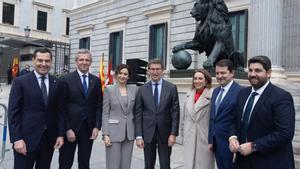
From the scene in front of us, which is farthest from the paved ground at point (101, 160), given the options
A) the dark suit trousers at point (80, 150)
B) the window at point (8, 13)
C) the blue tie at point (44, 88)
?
the window at point (8, 13)

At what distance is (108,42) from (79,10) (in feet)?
18.4

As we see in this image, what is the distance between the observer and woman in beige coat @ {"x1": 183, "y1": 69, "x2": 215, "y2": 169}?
4953 mm

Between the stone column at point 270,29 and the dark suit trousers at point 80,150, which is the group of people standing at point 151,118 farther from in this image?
the stone column at point 270,29

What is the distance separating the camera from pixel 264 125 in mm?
3658

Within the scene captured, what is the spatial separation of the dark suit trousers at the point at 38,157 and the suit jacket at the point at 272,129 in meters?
2.52

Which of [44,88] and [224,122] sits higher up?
[44,88]

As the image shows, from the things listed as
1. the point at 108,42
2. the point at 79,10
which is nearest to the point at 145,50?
the point at 108,42

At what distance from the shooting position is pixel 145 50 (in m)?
23.6

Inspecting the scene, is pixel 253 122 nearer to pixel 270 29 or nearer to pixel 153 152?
pixel 153 152

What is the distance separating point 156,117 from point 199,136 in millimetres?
719

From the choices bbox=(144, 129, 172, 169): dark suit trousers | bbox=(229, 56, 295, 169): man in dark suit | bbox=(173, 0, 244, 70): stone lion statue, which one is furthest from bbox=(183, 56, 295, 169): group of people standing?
bbox=(173, 0, 244, 70): stone lion statue

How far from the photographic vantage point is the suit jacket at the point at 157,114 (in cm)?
536

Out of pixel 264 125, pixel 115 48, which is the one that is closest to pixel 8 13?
pixel 115 48

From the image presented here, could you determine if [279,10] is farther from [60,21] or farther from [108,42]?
[60,21]
